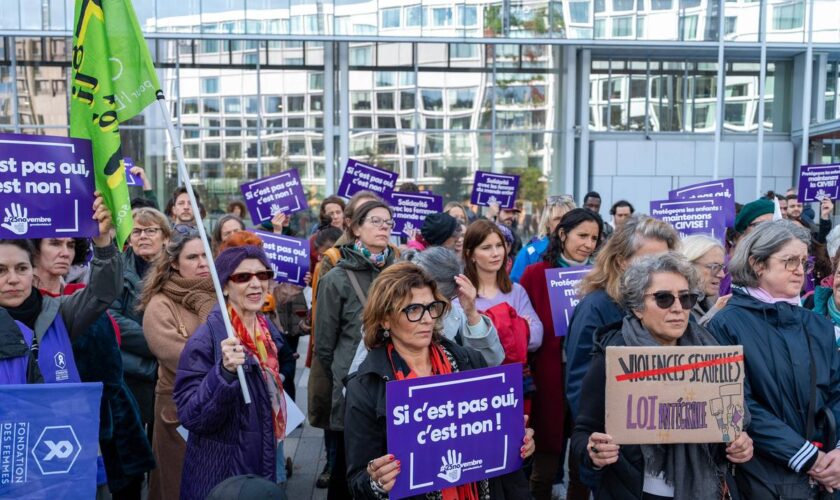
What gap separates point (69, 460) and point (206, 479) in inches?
Result: 29.3

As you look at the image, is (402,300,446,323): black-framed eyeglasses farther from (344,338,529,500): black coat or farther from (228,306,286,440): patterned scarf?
(228,306,286,440): patterned scarf

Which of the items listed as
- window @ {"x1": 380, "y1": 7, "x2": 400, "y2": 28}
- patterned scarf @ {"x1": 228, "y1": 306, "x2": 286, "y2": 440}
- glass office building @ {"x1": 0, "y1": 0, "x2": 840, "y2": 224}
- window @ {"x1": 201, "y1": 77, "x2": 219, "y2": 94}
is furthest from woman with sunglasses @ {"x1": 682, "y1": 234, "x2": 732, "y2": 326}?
window @ {"x1": 201, "y1": 77, "x2": 219, "y2": 94}

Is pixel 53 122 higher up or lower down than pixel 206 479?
higher up

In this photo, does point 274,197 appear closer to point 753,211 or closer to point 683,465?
point 753,211

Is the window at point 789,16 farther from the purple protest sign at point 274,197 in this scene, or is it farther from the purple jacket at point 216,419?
the purple jacket at point 216,419

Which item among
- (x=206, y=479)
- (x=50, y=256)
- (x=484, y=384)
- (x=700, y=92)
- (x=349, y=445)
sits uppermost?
(x=700, y=92)

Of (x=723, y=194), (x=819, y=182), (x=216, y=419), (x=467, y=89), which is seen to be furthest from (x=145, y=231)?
(x=467, y=89)

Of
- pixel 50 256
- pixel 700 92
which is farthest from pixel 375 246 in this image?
pixel 700 92

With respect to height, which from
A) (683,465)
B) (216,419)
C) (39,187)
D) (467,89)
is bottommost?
(683,465)

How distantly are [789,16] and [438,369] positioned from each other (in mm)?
20072

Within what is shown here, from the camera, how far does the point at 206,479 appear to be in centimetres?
372

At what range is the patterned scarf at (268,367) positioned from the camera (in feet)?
13.1

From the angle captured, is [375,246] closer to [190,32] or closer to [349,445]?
[349,445]

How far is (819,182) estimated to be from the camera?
12.0 metres
